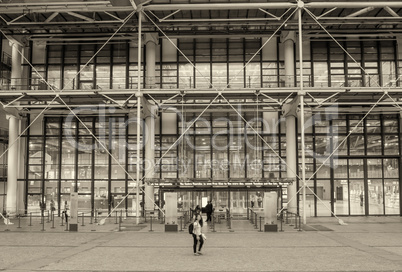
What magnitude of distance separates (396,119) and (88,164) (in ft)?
63.0

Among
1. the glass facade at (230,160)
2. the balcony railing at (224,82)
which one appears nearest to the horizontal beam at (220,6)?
the balcony railing at (224,82)

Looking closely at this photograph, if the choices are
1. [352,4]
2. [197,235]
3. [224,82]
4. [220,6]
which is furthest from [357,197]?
[197,235]

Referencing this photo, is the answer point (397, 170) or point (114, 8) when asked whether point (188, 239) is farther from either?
point (397, 170)

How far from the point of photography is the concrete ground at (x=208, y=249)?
11516 mm

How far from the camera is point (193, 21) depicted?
2523cm

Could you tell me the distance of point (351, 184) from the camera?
89.1 feet

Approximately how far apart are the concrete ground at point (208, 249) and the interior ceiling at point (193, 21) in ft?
24.1

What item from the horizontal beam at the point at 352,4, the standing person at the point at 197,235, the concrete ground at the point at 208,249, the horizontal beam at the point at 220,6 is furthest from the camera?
the horizontal beam at the point at 220,6

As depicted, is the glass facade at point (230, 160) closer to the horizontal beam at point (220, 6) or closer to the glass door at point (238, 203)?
the glass door at point (238, 203)

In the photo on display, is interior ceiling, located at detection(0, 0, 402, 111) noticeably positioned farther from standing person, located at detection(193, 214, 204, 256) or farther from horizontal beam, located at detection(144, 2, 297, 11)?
standing person, located at detection(193, 214, 204, 256)

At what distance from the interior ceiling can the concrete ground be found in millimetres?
7352

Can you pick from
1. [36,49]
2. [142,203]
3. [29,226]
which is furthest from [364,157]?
[36,49]

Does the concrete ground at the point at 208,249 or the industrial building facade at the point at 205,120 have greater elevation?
the industrial building facade at the point at 205,120

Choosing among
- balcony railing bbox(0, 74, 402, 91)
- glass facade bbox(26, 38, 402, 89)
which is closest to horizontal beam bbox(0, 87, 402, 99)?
balcony railing bbox(0, 74, 402, 91)
